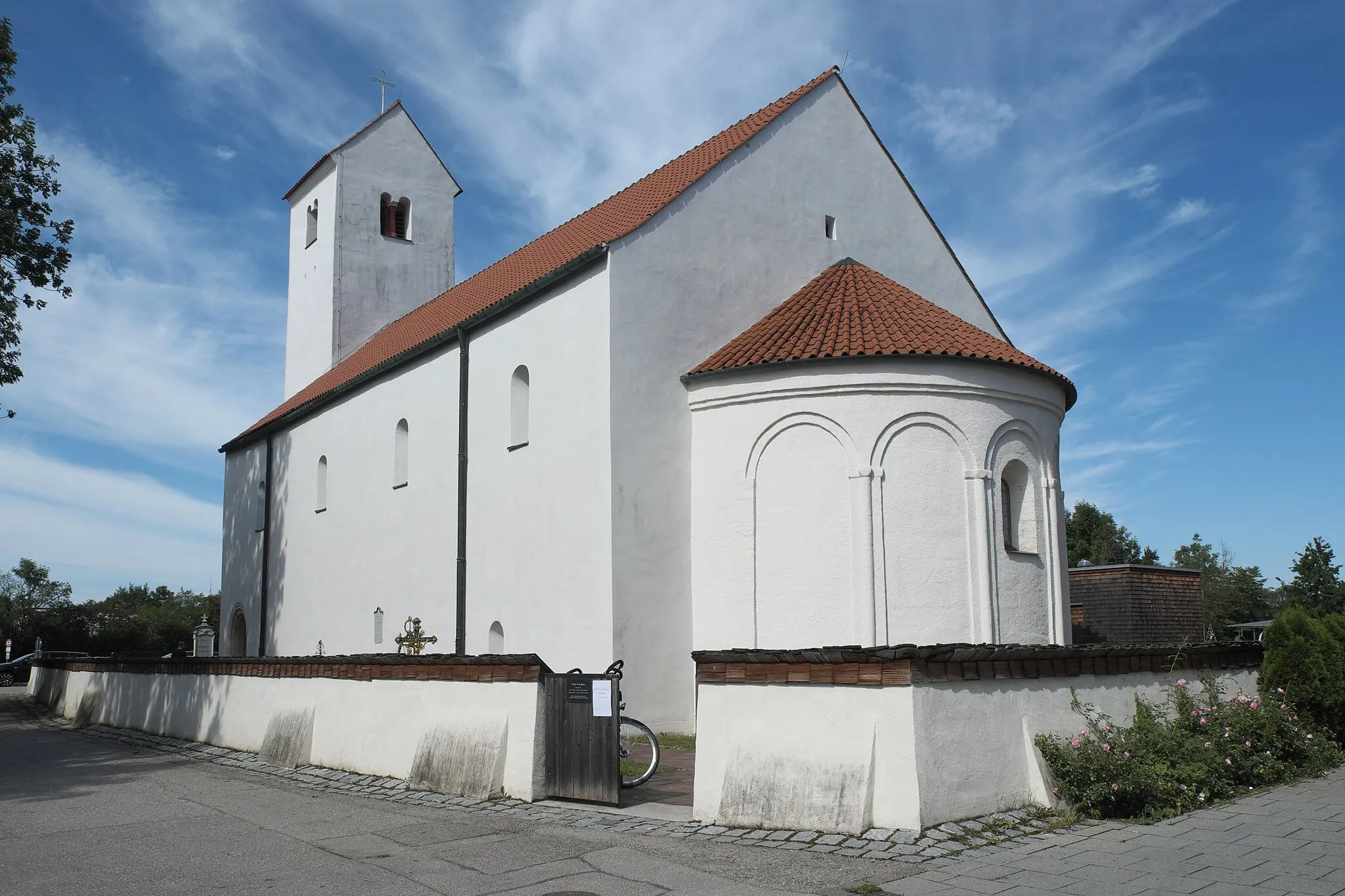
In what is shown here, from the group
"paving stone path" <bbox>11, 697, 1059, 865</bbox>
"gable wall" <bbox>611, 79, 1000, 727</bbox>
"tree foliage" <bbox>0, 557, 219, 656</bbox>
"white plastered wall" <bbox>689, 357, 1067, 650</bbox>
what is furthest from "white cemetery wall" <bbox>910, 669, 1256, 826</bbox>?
"tree foliage" <bbox>0, 557, 219, 656</bbox>

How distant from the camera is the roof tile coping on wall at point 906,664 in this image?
7.83m

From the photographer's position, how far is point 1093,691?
30.9 feet

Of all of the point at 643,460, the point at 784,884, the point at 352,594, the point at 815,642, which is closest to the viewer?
the point at 784,884

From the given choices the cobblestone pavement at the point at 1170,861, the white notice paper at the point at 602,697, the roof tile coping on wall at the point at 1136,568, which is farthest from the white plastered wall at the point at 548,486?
the roof tile coping on wall at the point at 1136,568

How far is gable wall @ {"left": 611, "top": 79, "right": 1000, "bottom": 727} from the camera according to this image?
14992 mm

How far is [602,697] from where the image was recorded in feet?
31.4

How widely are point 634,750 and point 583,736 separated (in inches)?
150

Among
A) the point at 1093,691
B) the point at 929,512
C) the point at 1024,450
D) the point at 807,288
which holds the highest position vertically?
the point at 807,288

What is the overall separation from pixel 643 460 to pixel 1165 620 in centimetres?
1425

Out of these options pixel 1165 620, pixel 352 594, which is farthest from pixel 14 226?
pixel 1165 620

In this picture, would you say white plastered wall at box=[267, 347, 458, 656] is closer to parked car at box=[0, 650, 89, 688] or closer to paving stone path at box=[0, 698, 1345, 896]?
paving stone path at box=[0, 698, 1345, 896]

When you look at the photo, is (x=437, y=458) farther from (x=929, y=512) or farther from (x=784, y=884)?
(x=784, y=884)

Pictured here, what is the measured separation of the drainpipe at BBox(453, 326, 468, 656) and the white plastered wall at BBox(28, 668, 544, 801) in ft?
12.5

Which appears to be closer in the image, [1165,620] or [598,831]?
[598,831]
